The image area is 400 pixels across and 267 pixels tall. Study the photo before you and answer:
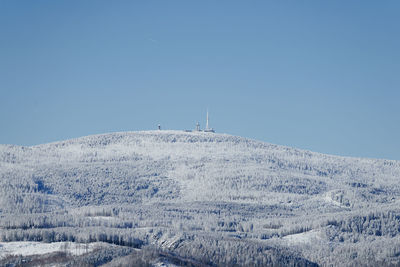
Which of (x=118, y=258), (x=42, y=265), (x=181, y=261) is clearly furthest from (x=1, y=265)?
(x=181, y=261)

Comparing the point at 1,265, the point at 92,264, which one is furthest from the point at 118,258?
the point at 1,265

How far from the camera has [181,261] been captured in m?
196

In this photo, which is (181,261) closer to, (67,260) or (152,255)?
(152,255)

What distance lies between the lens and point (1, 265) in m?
190

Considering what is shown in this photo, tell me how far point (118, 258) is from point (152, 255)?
6.44 meters

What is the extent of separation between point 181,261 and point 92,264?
1725 centimetres

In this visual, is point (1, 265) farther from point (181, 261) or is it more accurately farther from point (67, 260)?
point (181, 261)

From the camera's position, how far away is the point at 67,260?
191 metres

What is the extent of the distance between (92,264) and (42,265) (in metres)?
9.18

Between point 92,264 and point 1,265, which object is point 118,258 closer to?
point 92,264

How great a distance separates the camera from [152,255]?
196m

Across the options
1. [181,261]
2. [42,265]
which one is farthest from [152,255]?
[42,265]

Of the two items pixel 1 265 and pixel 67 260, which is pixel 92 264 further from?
pixel 1 265

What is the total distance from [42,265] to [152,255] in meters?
21.0
